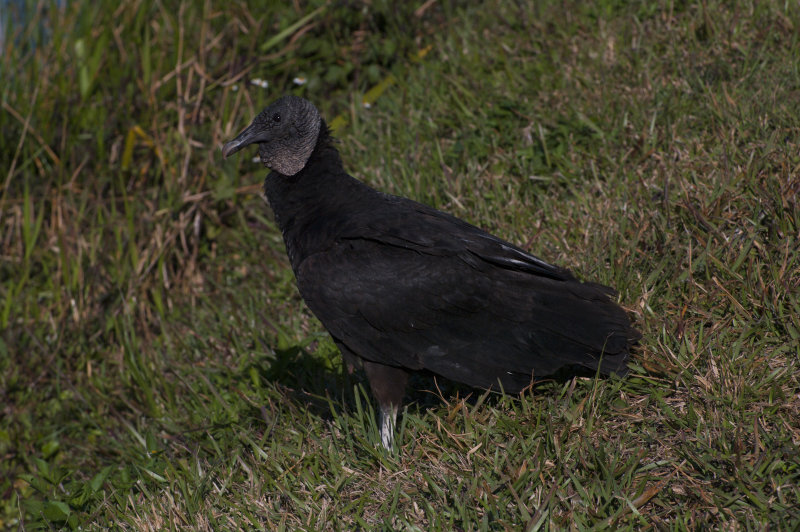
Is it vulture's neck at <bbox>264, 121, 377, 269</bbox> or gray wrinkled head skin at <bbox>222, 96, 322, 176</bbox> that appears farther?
gray wrinkled head skin at <bbox>222, 96, 322, 176</bbox>

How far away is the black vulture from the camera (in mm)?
2631

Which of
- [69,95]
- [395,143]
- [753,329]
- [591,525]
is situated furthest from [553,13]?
[591,525]

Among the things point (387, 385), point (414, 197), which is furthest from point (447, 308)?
point (414, 197)

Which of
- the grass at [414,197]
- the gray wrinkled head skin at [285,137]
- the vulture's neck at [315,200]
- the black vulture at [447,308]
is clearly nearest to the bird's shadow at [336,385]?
the grass at [414,197]

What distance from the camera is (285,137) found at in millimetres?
3125

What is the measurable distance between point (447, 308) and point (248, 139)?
43.9 inches

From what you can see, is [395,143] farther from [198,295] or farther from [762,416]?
[762,416]

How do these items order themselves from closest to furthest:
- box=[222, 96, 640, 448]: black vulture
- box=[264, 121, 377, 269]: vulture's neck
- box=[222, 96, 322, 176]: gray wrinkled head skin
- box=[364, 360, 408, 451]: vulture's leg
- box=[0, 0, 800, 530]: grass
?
box=[0, 0, 800, 530]: grass
box=[222, 96, 640, 448]: black vulture
box=[364, 360, 408, 451]: vulture's leg
box=[264, 121, 377, 269]: vulture's neck
box=[222, 96, 322, 176]: gray wrinkled head skin

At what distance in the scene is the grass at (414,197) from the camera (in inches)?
96.3

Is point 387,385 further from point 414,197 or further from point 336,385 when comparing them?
point 414,197

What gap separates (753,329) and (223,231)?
300 centimetres

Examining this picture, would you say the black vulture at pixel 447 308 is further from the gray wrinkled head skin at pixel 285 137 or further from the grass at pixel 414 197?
the gray wrinkled head skin at pixel 285 137

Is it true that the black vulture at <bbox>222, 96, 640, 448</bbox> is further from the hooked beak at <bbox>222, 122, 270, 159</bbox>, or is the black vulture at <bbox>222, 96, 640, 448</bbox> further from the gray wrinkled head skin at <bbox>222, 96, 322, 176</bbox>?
the hooked beak at <bbox>222, 122, 270, 159</bbox>

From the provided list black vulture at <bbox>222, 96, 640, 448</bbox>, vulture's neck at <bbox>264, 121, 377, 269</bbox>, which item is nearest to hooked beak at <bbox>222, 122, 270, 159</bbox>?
vulture's neck at <bbox>264, 121, 377, 269</bbox>
